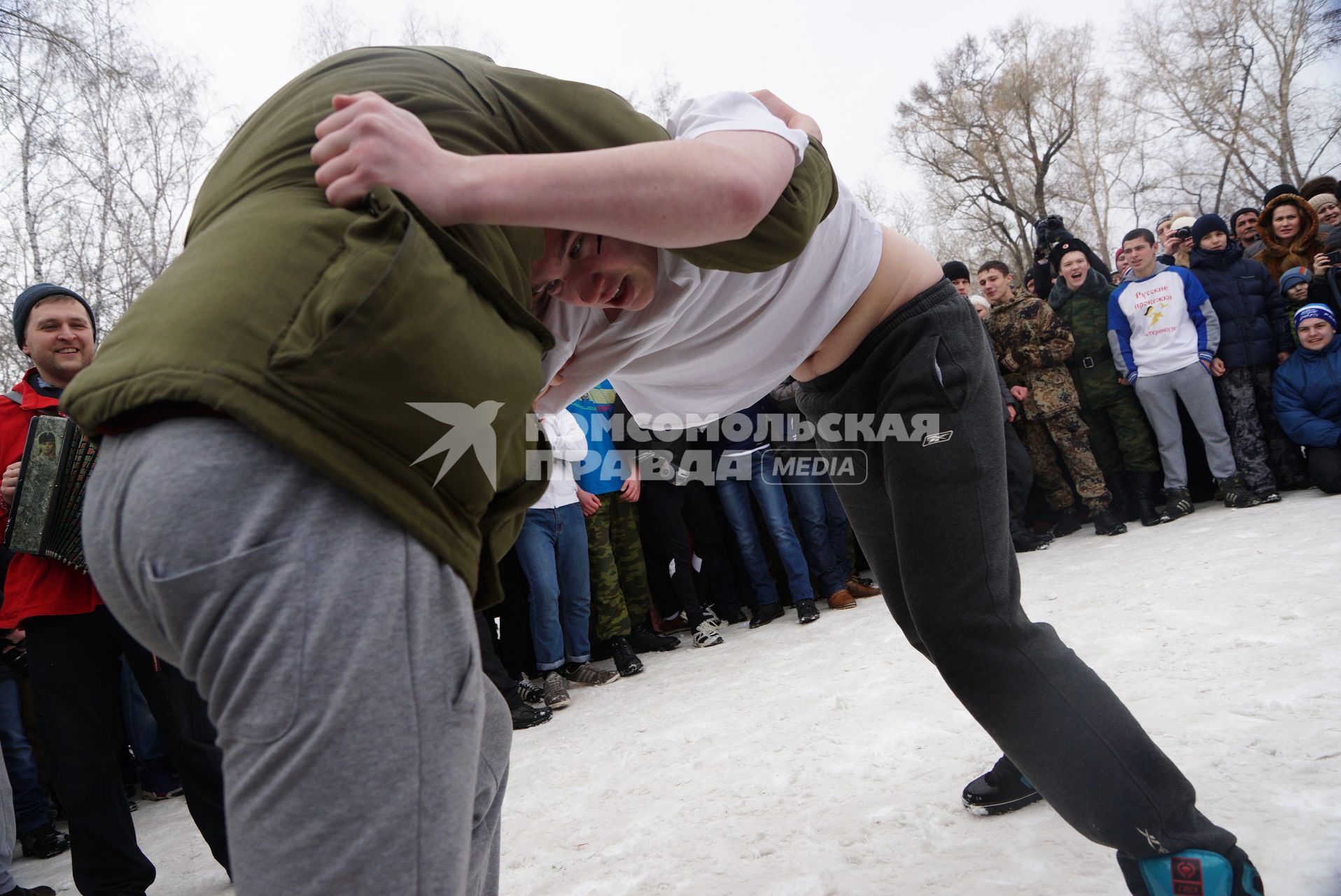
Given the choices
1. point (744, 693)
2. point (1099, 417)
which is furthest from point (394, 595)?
point (1099, 417)

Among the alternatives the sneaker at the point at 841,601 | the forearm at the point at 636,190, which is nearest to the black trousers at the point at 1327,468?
the sneaker at the point at 841,601

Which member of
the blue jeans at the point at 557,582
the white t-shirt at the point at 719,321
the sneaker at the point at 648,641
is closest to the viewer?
the white t-shirt at the point at 719,321

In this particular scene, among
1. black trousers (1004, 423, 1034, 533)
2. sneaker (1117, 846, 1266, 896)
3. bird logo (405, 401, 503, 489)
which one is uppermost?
bird logo (405, 401, 503, 489)

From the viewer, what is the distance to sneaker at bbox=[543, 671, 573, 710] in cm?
394

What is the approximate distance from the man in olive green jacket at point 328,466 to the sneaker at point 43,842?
140 inches

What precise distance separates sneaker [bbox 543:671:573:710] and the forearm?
11.1 feet

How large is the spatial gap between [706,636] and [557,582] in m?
0.95

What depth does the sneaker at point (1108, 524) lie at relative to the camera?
17.6 ft

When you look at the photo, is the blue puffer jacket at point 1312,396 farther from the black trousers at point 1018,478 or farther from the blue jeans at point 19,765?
the blue jeans at point 19,765

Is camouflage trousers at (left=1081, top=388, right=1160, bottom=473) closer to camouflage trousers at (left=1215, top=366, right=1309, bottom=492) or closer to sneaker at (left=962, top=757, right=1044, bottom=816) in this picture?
camouflage trousers at (left=1215, top=366, right=1309, bottom=492)

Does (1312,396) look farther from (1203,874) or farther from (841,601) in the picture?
(1203,874)

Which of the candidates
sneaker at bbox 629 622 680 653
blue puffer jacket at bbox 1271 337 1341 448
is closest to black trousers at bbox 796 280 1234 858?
sneaker at bbox 629 622 680 653

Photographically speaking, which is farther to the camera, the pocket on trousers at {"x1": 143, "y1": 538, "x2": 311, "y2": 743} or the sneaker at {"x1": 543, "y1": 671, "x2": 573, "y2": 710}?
the sneaker at {"x1": 543, "y1": 671, "x2": 573, "y2": 710}

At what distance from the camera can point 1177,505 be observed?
543 centimetres
